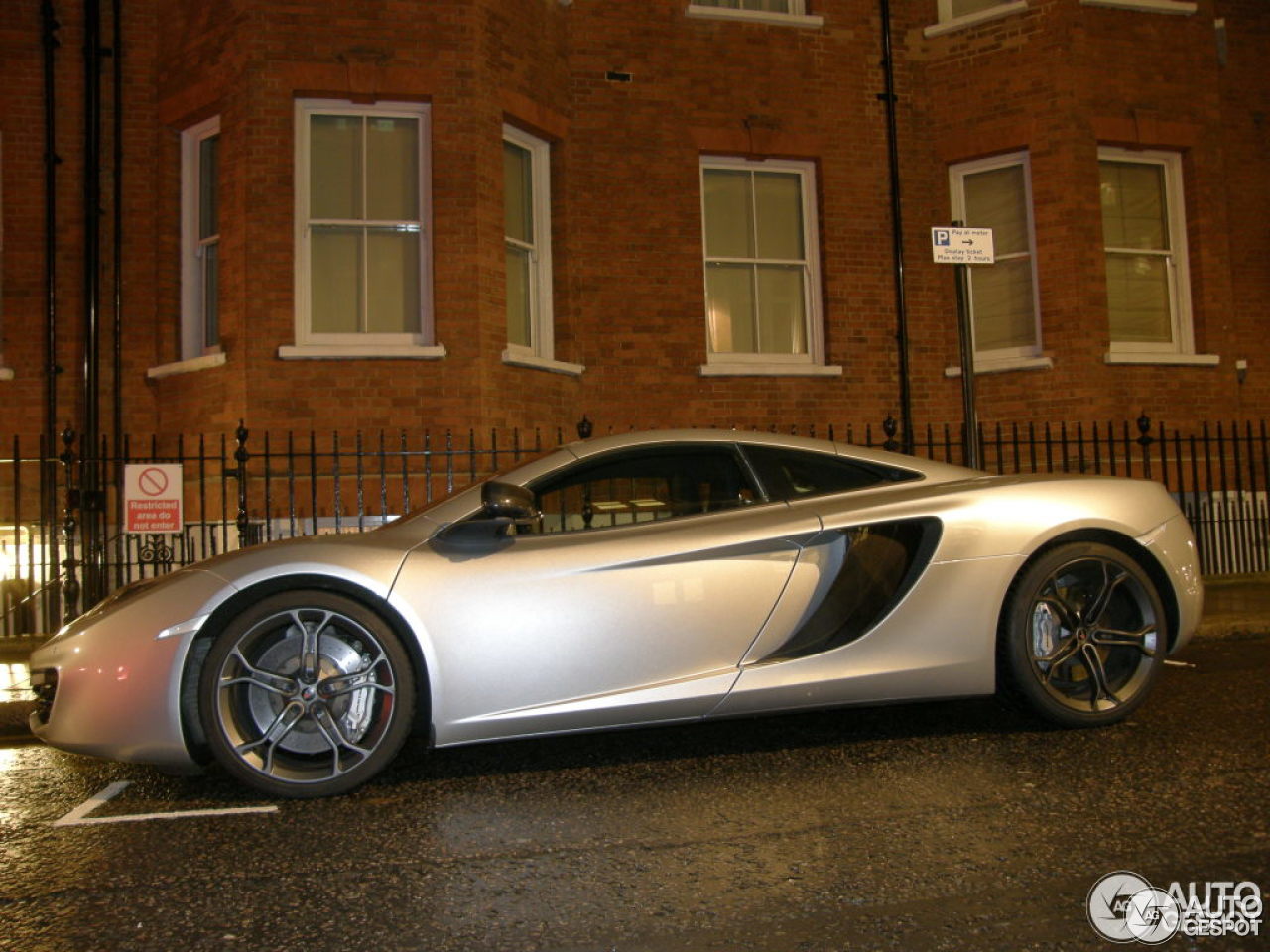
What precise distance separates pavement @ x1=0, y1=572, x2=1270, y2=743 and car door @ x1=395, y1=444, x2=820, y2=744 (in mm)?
2030

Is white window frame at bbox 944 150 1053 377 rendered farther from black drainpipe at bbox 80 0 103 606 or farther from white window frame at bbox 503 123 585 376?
black drainpipe at bbox 80 0 103 606

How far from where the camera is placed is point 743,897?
268 cm

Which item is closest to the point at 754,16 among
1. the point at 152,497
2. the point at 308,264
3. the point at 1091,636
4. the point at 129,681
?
the point at 308,264

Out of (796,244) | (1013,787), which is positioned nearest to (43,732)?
(1013,787)

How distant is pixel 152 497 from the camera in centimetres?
714

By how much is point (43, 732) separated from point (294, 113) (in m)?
6.44

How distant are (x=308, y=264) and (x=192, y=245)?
1.45m

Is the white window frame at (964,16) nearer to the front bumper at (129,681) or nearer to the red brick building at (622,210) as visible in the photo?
the red brick building at (622,210)

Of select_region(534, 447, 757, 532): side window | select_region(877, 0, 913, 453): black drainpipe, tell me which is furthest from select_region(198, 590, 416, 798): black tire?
select_region(877, 0, 913, 453): black drainpipe

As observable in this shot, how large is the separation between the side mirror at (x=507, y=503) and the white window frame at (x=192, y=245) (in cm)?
650

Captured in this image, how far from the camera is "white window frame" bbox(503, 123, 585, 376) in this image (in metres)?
9.66

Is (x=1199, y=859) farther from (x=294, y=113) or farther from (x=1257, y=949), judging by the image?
(x=294, y=113)

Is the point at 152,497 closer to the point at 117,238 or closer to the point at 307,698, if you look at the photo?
the point at 117,238

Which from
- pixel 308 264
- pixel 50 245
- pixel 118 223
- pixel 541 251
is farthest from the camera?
pixel 541 251
